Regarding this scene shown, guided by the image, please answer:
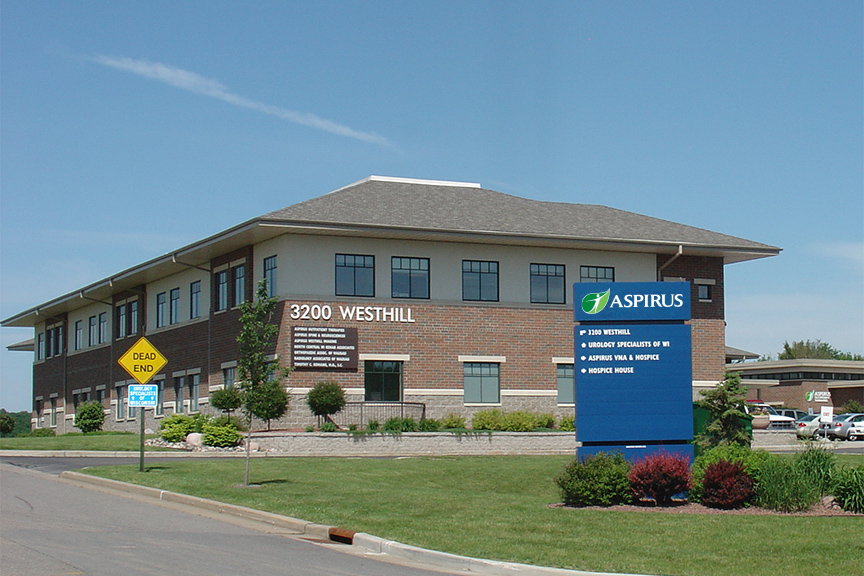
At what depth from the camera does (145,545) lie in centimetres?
1359

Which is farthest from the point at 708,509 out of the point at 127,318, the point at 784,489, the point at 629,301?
the point at 127,318

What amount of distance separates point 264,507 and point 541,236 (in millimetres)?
23567

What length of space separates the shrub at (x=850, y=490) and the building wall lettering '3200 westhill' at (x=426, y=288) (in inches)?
886

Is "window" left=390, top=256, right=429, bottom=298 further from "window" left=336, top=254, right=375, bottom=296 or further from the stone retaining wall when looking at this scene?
the stone retaining wall

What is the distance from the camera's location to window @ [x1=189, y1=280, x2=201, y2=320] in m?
44.8

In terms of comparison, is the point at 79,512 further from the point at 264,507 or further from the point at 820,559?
the point at 820,559

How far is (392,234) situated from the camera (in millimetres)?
38312

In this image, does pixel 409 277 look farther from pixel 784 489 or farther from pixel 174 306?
pixel 784 489

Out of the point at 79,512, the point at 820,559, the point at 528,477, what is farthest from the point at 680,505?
the point at 79,512

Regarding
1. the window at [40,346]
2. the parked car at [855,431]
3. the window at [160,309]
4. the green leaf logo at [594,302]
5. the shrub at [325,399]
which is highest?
the window at [160,309]

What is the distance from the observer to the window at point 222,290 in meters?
42.2

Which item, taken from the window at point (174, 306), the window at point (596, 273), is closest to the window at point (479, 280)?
the window at point (596, 273)

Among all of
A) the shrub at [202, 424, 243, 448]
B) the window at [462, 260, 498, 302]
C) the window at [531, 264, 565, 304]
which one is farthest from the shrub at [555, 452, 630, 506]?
the window at [531, 264, 565, 304]

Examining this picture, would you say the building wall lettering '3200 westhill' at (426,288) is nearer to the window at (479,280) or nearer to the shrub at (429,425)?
the window at (479,280)
